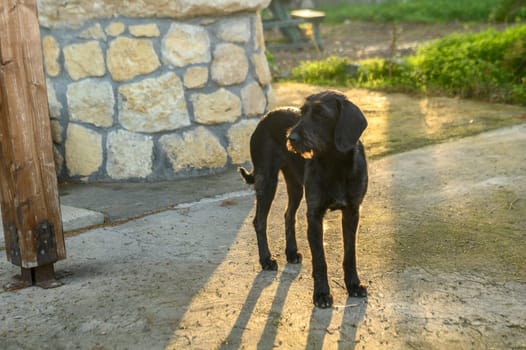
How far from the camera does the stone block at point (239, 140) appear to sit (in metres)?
6.46

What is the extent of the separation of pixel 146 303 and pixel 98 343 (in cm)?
44

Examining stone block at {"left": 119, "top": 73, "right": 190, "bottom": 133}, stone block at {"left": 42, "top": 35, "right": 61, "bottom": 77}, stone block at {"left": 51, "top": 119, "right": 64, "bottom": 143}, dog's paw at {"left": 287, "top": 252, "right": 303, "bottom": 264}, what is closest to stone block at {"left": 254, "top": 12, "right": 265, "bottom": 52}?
stone block at {"left": 119, "top": 73, "right": 190, "bottom": 133}

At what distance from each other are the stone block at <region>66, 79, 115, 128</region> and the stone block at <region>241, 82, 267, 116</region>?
45.0 inches

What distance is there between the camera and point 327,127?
3564 mm

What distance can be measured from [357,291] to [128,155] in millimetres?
3006

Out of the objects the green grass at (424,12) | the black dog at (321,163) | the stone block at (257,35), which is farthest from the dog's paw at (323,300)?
the green grass at (424,12)

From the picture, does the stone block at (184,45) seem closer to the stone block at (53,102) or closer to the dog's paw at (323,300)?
the stone block at (53,102)

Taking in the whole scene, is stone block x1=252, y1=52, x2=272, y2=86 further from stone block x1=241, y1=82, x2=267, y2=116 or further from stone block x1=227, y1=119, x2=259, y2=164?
stone block x1=227, y1=119, x2=259, y2=164

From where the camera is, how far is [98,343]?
3.40 m

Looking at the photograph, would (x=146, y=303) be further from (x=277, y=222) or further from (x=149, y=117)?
(x=149, y=117)

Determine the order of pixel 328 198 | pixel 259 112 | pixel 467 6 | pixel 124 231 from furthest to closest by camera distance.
Answer: pixel 467 6, pixel 259 112, pixel 124 231, pixel 328 198

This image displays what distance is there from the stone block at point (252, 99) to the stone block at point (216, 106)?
85 mm

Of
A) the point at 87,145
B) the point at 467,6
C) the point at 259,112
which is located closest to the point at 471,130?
the point at 259,112

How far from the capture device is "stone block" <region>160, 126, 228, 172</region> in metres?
6.27
